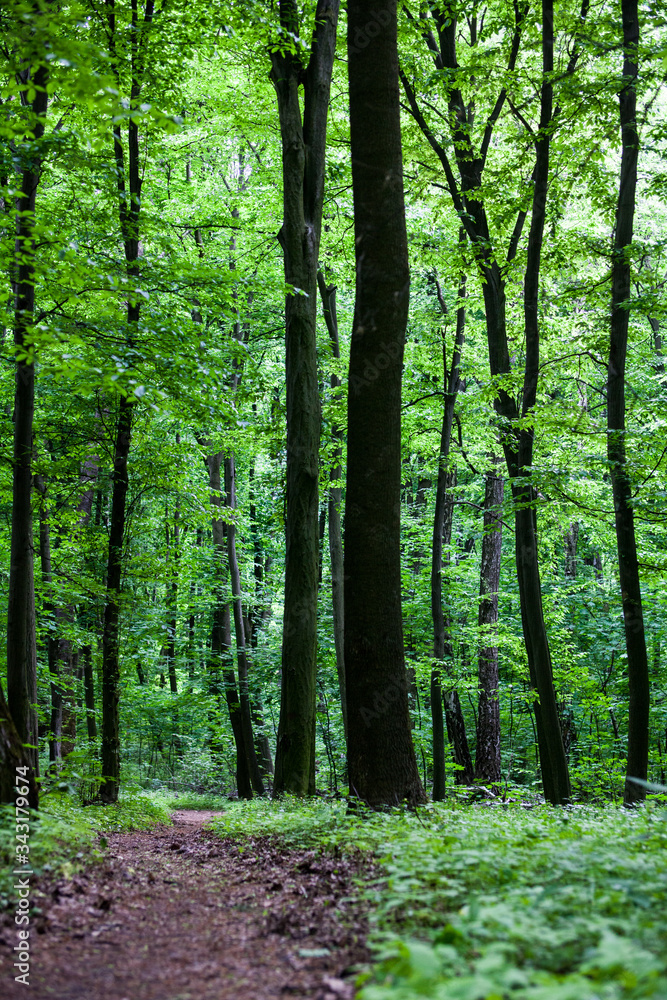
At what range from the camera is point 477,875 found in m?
3.42

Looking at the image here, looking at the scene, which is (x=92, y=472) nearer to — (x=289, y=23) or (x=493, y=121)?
(x=289, y=23)

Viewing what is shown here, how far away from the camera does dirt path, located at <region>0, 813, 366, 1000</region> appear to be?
290 centimetres

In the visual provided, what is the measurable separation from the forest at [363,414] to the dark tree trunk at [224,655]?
0.09m

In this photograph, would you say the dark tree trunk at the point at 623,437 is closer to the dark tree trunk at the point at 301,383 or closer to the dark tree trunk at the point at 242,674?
the dark tree trunk at the point at 301,383

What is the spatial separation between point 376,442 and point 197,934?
3975mm

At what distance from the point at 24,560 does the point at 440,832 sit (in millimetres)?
5503

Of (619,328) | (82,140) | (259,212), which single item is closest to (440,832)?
(82,140)

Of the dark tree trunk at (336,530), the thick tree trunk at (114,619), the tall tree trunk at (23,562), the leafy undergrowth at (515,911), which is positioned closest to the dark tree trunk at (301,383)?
the thick tree trunk at (114,619)

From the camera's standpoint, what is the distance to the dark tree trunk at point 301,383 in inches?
326

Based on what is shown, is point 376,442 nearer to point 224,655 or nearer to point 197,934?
point 197,934

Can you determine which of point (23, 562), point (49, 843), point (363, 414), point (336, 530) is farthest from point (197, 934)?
point (336, 530)

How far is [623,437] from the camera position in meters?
8.95

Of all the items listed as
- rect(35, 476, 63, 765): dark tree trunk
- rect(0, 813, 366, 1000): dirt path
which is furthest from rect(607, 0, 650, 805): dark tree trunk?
rect(35, 476, 63, 765): dark tree trunk

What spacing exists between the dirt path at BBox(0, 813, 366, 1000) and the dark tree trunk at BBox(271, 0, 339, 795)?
9.42 feet
